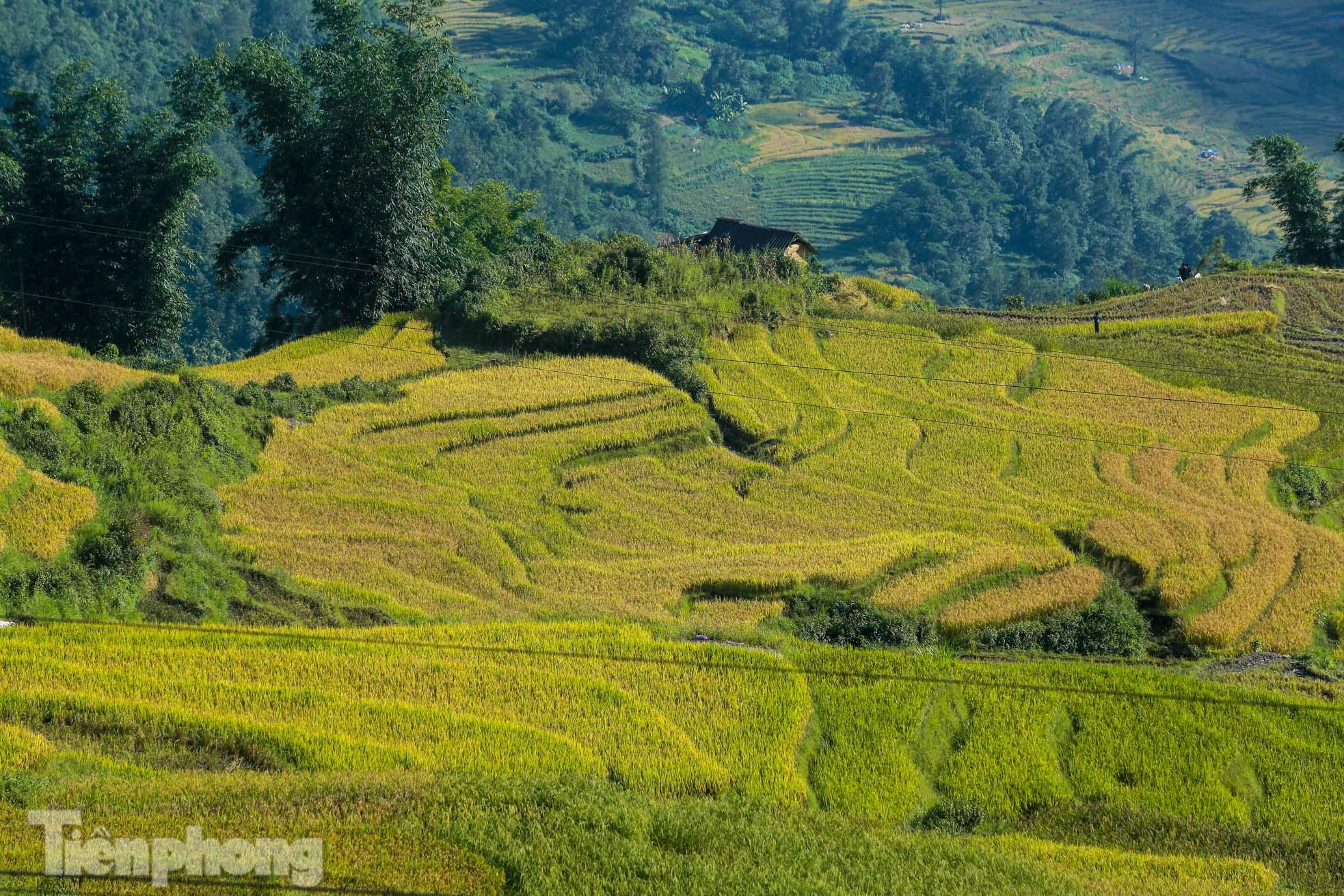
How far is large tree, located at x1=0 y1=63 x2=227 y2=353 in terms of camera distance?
36.9m

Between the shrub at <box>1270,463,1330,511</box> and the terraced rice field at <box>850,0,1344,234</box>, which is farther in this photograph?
the terraced rice field at <box>850,0,1344,234</box>

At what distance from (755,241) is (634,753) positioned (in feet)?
105

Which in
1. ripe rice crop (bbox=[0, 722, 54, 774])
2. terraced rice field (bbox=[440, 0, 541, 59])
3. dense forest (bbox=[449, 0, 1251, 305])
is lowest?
dense forest (bbox=[449, 0, 1251, 305])

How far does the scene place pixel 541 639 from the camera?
20.5 metres

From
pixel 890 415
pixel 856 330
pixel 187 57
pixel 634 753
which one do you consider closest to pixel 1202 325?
pixel 856 330

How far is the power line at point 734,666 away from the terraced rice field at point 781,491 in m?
2.32

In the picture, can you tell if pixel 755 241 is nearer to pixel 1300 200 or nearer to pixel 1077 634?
pixel 1300 200

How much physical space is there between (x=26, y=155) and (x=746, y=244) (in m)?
21.1

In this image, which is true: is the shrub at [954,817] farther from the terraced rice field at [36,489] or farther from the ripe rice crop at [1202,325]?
the ripe rice crop at [1202,325]

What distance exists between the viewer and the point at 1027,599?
23.6m

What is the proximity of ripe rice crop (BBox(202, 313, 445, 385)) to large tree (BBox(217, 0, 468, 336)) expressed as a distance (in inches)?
48.8

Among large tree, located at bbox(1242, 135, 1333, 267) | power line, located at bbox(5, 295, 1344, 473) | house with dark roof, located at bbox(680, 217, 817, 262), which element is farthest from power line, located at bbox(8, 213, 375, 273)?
large tree, located at bbox(1242, 135, 1333, 267)

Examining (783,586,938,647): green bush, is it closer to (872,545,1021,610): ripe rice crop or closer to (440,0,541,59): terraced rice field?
(872,545,1021,610): ripe rice crop

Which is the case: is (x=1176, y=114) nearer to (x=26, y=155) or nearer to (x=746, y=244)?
(x=746, y=244)
